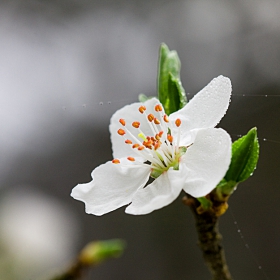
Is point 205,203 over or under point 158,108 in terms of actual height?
under

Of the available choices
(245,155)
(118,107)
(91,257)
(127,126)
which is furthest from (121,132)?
(118,107)

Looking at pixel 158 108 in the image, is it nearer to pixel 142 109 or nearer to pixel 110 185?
pixel 142 109

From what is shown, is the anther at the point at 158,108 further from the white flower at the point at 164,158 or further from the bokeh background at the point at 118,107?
the bokeh background at the point at 118,107

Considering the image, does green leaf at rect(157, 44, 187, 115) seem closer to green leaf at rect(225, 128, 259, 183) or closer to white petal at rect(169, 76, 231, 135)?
white petal at rect(169, 76, 231, 135)

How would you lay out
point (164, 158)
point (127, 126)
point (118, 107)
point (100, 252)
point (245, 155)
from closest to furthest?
point (100, 252) → point (245, 155) → point (164, 158) → point (127, 126) → point (118, 107)

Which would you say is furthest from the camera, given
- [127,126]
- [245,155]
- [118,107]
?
[118,107]

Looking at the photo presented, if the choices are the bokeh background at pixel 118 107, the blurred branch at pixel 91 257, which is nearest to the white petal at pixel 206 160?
the blurred branch at pixel 91 257

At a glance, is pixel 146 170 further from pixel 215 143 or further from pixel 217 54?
pixel 217 54

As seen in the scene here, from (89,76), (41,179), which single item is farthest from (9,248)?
(89,76)
